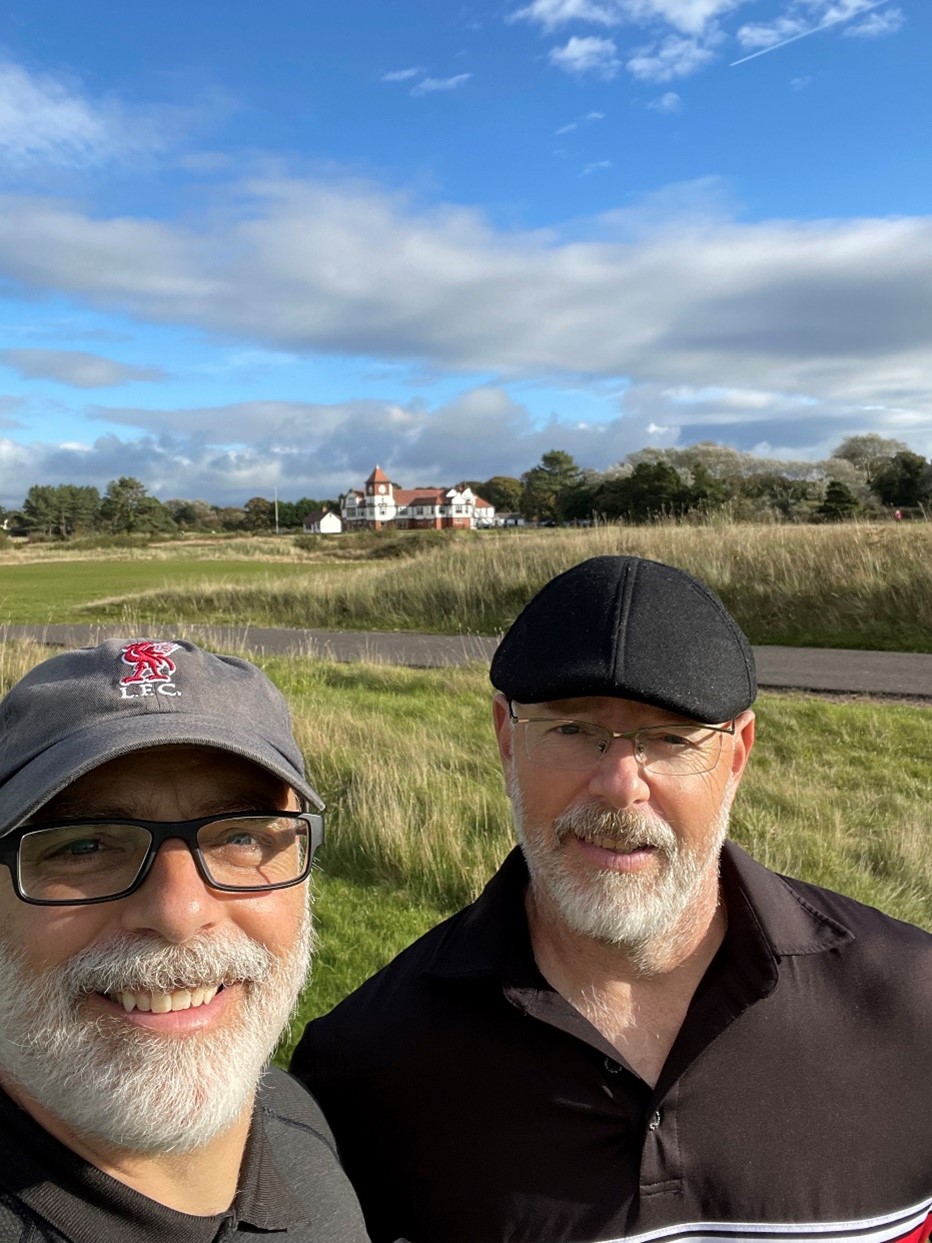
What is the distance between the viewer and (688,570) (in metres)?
14.2

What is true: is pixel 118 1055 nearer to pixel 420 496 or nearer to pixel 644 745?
pixel 644 745

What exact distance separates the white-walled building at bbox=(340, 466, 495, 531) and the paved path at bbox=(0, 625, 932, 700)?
117295mm

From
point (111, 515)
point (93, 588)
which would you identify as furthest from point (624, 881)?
point (111, 515)

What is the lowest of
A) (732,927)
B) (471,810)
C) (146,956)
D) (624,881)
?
(471,810)

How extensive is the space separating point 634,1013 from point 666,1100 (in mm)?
243

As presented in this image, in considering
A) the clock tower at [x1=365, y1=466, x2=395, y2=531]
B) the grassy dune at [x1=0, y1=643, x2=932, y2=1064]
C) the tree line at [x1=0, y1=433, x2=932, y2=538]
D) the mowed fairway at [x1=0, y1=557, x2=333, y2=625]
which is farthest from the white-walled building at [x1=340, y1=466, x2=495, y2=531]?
the grassy dune at [x1=0, y1=643, x2=932, y2=1064]

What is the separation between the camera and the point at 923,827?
664cm

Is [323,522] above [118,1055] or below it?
above

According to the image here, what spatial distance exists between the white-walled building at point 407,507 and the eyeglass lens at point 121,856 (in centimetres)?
13305

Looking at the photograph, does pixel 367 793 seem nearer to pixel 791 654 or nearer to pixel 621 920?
pixel 621 920

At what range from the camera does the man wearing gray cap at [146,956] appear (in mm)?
1548

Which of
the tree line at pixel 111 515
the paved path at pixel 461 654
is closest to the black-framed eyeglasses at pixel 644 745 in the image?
the paved path at pixel 461 654

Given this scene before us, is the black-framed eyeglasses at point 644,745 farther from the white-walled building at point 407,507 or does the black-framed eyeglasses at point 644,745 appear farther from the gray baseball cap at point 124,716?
the white-walled building at point 407,507

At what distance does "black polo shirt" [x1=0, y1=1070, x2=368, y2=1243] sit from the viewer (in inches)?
56.1
